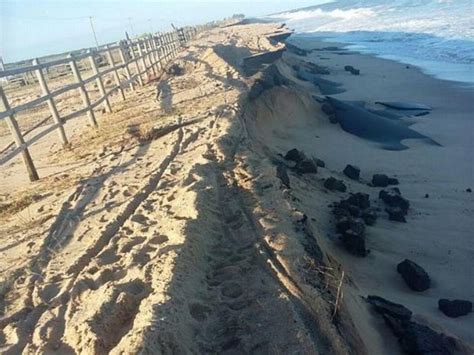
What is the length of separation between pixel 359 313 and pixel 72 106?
12.8 metres

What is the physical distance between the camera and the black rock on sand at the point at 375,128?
1208 cm

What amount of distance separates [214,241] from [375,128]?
9.14 meters

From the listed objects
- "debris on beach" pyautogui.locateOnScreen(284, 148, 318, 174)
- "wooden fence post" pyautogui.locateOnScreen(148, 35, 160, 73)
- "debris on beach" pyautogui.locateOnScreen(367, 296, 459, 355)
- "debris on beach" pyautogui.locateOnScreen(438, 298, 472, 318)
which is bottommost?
"debris on beach" pyautogui.locateOnScreen(438, 298, 472, 318)

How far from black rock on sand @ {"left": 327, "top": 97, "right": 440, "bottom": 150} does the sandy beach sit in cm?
66

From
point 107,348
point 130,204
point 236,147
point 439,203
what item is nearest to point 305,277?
point 107,348

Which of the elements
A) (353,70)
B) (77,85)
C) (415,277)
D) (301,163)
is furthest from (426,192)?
(353,70)

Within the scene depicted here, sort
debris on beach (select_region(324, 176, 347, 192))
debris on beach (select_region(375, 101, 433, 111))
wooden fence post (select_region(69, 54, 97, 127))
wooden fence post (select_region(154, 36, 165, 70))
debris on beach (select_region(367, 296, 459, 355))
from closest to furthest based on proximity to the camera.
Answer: debris on beach (select_region(367, 296, 459, 355)) < debris on beach (select_region(324, 176, 347, 192)) < wooden fence post (select_region(69, 54, 97, 127)) < debris on beach (select_region(375, 101, 433, 111)) < wooden fence post (select_region(154, 36, 165, 70))

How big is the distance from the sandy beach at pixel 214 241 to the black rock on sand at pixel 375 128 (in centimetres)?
66

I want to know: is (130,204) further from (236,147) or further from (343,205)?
(343,205)

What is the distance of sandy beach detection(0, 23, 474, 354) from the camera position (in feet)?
11.2

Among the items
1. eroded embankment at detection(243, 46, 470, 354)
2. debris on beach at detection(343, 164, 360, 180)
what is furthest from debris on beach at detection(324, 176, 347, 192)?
debris on beach at detection(343, 164, 360, 180)

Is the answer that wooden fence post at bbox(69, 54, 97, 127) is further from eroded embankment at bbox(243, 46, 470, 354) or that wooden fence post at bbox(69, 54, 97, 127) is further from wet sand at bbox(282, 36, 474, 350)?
wet sand at bbox(282, 36, 474, 350)

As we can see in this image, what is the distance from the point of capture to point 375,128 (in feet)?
41.2

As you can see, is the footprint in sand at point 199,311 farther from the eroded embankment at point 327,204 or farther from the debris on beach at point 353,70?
the debris on beach at point 353,70
